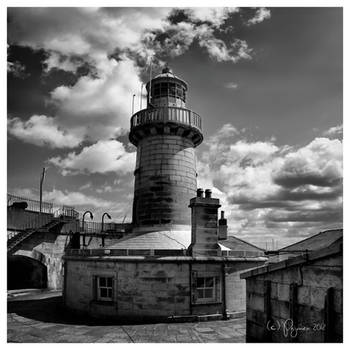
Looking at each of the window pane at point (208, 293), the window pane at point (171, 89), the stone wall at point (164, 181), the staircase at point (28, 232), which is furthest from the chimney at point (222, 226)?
the staircase at point (28, 232)

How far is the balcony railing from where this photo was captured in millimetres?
18156

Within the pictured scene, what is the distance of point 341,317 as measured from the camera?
6062 millimetres

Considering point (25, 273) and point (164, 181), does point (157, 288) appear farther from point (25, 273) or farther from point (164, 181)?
point (25, 273)

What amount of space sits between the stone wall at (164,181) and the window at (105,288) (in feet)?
13.5

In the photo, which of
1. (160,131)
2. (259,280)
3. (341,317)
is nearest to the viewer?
(341,317)

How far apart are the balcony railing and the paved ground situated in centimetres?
1061

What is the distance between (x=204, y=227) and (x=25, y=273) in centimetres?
1790

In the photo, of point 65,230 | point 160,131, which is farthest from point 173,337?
point 65,230

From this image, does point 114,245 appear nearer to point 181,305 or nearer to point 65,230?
point 181,305

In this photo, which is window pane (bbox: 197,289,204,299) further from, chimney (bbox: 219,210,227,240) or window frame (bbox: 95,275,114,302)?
chimney (bbox: 219,210,227,240)

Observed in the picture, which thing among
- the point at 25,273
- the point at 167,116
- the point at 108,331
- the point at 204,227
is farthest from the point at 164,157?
the point at 25,273

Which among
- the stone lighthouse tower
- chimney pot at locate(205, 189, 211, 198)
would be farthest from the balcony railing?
chimney pot at locate(205, 189, 211, 198)

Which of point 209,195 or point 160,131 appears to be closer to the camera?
point 209,195
